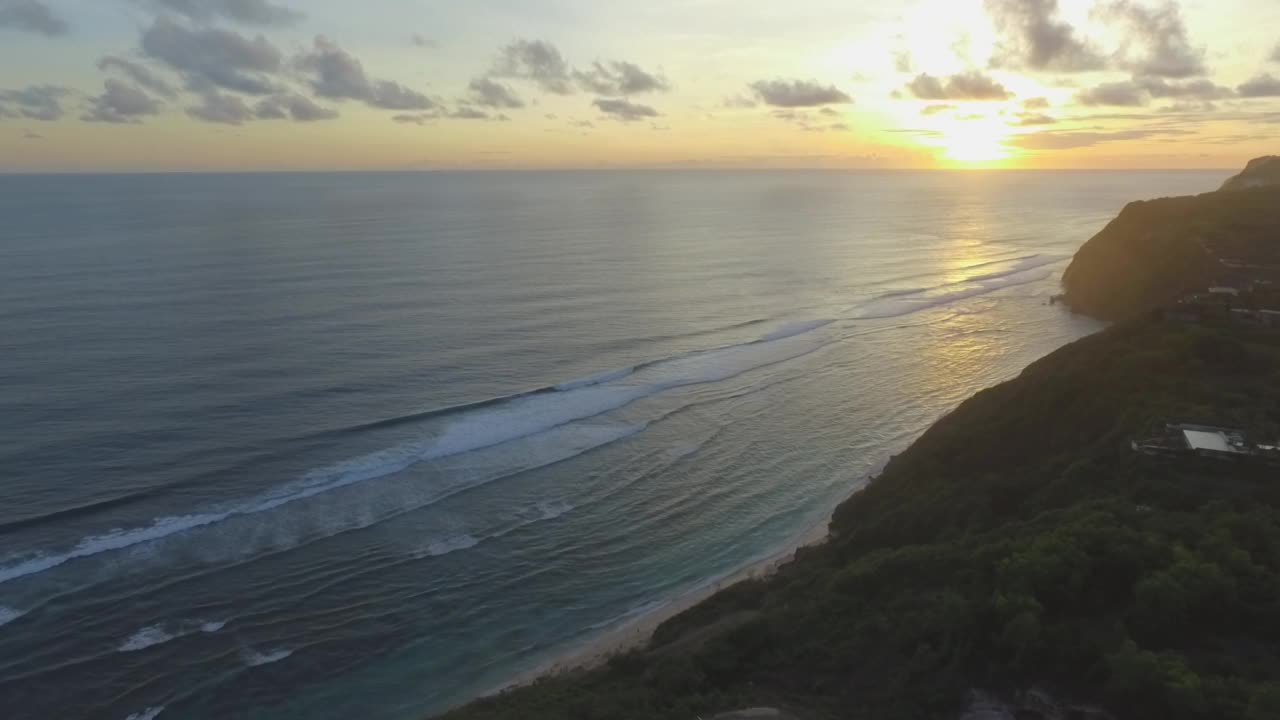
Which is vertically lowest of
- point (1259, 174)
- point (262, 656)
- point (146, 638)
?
point (262, 656)

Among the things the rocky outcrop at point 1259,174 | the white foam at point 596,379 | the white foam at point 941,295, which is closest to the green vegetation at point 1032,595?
the white foam at point 596,379

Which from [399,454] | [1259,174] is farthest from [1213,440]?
[1259,174]

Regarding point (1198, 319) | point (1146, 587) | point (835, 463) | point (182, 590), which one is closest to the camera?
point (1146, 587)

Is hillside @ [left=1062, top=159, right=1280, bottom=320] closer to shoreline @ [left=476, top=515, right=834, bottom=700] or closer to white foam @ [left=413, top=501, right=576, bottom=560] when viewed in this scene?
shoreline @ [left=476, top=515, right=834, bottom=700]

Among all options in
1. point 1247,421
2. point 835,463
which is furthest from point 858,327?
point 1247,421

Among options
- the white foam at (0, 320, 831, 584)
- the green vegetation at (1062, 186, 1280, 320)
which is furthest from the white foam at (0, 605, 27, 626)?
the green vegetation at (1062, 186, 1280, 320)

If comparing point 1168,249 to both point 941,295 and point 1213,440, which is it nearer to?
point 941,295

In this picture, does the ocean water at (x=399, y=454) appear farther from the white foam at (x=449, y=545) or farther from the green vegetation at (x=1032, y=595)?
the green vegetation at (x=1032, y=595)

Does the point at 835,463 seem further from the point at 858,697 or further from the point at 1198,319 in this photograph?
the point at 858,697
